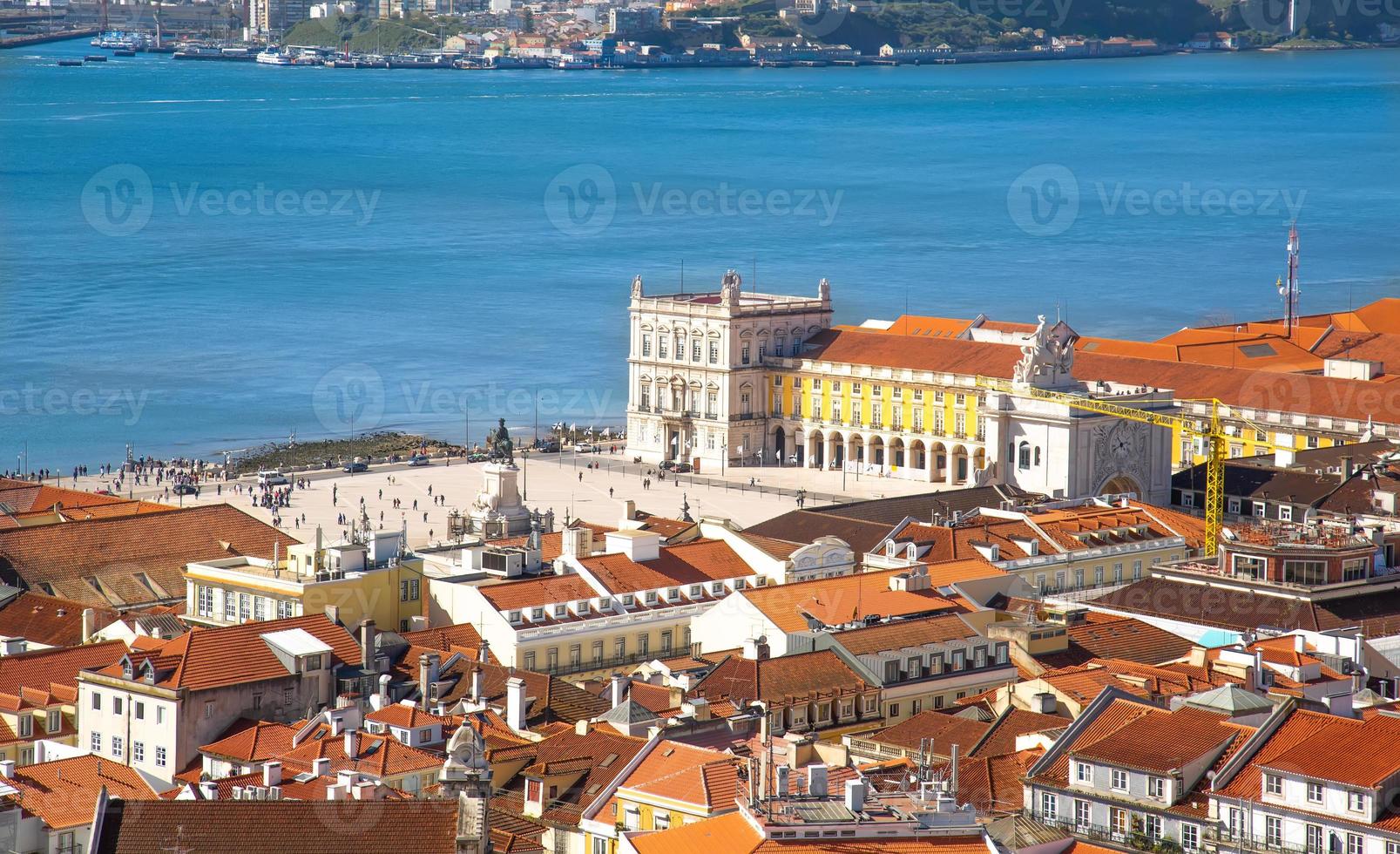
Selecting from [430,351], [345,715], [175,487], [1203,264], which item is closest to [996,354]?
[175,487]

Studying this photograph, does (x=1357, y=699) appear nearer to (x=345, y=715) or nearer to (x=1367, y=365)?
(x=345, y=715)

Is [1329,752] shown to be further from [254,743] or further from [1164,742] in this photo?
[254,743]

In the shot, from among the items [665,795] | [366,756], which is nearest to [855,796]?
[665,795]

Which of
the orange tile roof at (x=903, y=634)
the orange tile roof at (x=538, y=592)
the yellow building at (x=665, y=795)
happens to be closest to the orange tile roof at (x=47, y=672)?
the orange tile roof at (x=538, y=592)

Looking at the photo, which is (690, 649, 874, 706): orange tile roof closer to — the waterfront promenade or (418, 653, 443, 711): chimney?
(418, 653, 443, 711): chimney

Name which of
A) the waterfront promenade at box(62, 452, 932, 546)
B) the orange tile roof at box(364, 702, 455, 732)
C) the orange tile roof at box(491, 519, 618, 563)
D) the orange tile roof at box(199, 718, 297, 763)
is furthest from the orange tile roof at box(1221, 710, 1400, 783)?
the waterfront promenade at box(62, 452, 932, 546)
